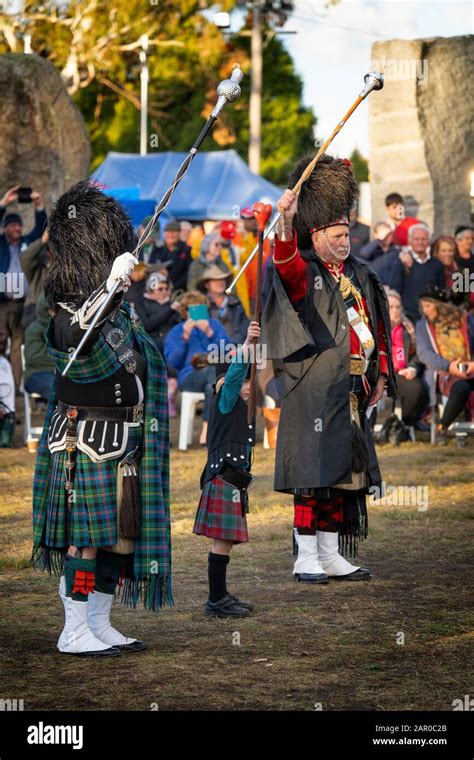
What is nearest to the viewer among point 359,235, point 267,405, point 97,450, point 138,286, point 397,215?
point 97,450

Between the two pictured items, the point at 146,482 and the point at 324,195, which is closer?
the point at 146,482

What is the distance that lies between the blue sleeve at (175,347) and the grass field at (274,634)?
383 cm

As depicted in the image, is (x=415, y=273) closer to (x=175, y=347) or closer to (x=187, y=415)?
(x=175, y=347)

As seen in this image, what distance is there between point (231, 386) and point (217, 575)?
0.88 meters

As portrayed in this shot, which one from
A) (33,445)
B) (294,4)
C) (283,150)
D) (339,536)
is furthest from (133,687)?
(283,150)

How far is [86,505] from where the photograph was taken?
5.27 m

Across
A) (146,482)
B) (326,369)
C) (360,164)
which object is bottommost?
(146,482)

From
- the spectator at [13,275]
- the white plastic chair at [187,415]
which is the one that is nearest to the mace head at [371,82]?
the white plastic chair at [187,415]

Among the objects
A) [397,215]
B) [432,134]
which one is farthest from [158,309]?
[432,134]

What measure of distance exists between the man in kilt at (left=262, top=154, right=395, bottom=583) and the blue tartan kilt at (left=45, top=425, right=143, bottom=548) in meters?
1.48

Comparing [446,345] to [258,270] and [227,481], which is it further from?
[258,270]

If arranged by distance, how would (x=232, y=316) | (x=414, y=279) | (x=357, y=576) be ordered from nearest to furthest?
(x=357, y=576) → (x=232, y=316) → (x=414, y=279)

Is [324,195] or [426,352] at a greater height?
[324,195]
